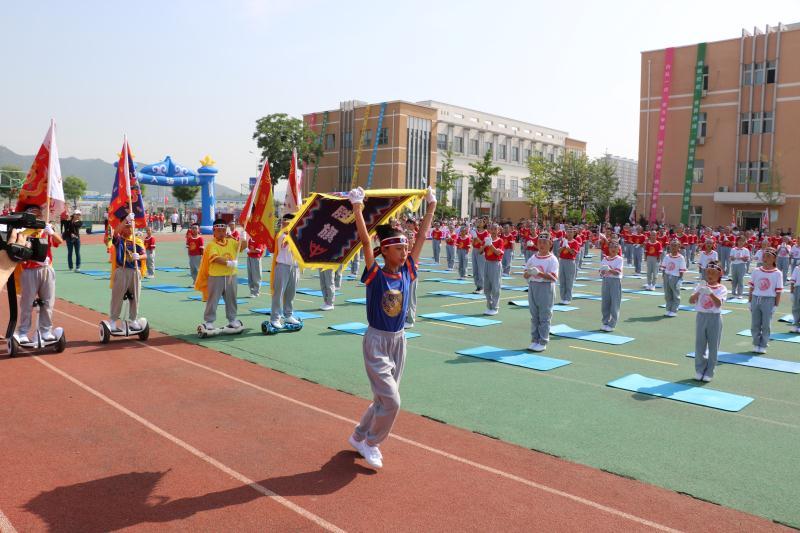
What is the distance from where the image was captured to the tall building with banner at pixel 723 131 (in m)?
45.1

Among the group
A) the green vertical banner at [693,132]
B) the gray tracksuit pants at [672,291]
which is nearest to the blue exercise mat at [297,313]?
the gray tracksuit pants at [672,291]

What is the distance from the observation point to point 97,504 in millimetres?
4910

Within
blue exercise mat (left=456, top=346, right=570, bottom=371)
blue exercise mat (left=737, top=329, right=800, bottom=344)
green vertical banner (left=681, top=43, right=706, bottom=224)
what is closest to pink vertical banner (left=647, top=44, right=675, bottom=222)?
green vertical banner (left=681, top=43, right=706, bottom=224)

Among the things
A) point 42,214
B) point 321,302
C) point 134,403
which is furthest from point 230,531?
point 321,302

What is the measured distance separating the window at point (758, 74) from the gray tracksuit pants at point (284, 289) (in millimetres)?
46493

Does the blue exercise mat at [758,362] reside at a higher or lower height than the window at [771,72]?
lower

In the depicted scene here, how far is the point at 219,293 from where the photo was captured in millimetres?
11453

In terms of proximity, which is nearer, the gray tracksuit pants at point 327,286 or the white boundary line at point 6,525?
the white boundary line at point 6,525

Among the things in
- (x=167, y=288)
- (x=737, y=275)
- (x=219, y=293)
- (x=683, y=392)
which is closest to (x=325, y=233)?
(x=219, y=293)

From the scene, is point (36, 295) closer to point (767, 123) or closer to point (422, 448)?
point (422, 448)

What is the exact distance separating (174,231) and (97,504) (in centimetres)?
4879

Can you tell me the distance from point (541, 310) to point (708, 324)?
269 centimetres

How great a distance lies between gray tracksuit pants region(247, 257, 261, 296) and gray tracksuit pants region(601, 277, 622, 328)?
8.91 m

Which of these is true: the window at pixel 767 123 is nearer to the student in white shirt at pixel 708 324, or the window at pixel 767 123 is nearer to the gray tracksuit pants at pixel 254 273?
the gray tracksuit pants at pixel 254 273
